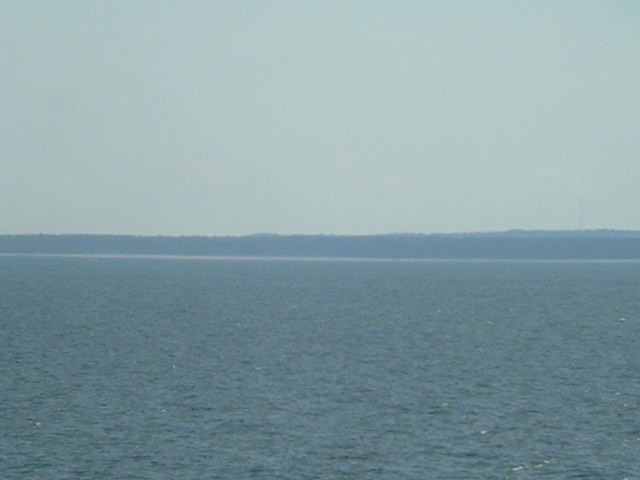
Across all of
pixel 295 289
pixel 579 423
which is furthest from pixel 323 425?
pixel 295 289

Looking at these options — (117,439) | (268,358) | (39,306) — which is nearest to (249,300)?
(39,306)

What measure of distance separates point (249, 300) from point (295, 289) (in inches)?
1335

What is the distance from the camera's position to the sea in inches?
1382

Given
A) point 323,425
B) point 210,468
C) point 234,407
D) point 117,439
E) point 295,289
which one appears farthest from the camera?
point 295,289

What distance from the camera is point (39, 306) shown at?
357 ft

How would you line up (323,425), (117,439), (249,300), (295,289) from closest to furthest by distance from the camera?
1. (117,439)
2. (323,425)
3. (249,300)
4. (295,289)

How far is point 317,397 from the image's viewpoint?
47.8 m

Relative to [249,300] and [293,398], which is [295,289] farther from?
[293,398]

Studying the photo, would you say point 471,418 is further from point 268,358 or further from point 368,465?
point 268,358

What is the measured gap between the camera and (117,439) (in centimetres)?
3809

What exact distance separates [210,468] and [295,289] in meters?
125

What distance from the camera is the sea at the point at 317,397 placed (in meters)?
35.1

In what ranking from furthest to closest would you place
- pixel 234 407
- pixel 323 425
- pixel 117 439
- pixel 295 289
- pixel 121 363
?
pixel 295 289 → pixel 121 363 → pixel 234 407 → pixel 323 425 → pixel 117 439

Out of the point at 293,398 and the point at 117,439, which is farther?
the point at 293,398
